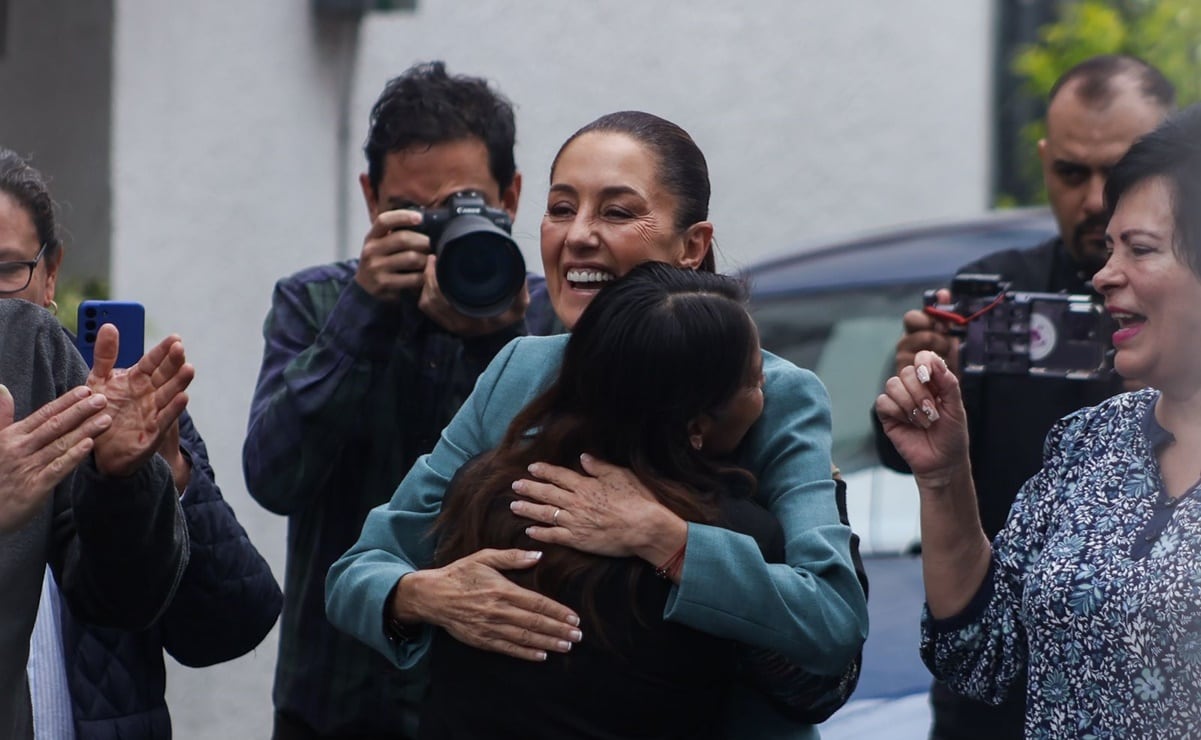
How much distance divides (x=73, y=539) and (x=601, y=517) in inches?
30.5

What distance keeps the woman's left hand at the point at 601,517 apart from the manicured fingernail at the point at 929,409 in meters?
0.46

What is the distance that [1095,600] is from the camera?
2.51 metres

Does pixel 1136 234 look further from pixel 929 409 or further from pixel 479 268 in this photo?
pixel 479 268

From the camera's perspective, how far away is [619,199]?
2.78m

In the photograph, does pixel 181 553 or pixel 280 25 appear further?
pixel 280 25

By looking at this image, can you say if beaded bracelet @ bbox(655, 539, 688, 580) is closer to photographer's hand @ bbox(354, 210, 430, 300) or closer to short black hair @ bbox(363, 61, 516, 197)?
photographer's hand @ bbox(354, 210, 430, 300)

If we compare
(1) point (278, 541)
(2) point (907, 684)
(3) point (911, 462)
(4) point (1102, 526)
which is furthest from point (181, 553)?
(1) point (278, 541)

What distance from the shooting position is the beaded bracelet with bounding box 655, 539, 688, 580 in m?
2.38

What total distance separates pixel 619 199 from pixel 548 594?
0.64 metres

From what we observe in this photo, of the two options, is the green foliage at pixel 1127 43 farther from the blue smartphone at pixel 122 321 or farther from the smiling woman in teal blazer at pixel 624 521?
the blue smartphone at pixel 122 321

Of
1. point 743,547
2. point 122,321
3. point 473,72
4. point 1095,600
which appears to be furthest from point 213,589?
point 473,72

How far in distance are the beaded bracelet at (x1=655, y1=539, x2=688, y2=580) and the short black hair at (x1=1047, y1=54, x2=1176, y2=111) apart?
183cm

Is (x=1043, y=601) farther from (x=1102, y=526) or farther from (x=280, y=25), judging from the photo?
(x=280, y=25)

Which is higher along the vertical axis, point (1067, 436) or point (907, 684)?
point (1067, 436)
